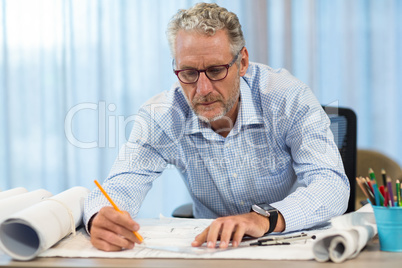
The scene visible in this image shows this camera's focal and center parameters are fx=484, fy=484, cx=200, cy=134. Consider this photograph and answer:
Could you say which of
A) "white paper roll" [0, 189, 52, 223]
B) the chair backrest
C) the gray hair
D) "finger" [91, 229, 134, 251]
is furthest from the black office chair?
"finger" [91, 229, 134, 251]

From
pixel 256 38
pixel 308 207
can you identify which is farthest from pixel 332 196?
pixel 256 38

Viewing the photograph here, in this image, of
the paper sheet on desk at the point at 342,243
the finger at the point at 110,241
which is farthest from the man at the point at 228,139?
the paper sheet on desk at the point at 342,243

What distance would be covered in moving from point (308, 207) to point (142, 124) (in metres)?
0.70

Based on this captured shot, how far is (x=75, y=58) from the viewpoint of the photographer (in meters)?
3.17

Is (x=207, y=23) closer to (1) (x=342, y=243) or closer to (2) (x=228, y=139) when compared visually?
(2) (x=228, y=139)

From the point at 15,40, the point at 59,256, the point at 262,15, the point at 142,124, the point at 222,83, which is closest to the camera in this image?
the point at 59,256

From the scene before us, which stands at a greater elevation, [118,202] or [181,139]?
[181,139]

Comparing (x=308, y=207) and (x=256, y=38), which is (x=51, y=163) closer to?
(x=256, y=38)

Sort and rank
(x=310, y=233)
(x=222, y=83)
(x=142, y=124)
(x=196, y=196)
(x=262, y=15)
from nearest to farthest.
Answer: (x=310, y=233) < (x=222, y=83) < (x=142, y=124) < (x=196, y=196) < (x=262, y=15)

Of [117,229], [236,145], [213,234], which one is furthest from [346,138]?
[117,229]

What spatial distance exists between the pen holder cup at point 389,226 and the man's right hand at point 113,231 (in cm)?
55

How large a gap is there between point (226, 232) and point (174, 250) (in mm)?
126

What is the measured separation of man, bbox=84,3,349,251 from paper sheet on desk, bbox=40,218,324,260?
128mm

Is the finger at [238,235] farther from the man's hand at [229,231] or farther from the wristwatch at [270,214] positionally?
the wristwatch at [270,214]
